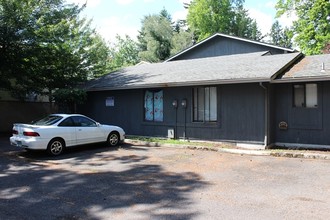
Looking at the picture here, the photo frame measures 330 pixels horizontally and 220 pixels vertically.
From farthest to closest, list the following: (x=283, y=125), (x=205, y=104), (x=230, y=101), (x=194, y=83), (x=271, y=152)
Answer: (x=205, y=104), (x=194, y=83), (x=230, y=101), (x=283, y=125), (x=271, y=152)

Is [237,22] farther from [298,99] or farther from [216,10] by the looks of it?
[298,99]

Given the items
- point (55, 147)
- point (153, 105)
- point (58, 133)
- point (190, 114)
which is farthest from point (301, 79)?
point (55, 147)

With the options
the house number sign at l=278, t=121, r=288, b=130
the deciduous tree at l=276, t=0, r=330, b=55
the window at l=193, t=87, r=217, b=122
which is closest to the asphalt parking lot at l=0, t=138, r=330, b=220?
the house number sign at l=278, t=121, r=288, b=130

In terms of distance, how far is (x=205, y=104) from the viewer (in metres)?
14.0

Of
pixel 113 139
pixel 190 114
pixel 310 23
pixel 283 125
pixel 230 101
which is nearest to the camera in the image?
pixel 283 125

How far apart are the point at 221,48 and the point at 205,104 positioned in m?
13.1

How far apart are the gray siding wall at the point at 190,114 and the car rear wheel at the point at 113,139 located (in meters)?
2.22

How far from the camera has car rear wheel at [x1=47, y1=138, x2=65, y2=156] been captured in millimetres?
11391

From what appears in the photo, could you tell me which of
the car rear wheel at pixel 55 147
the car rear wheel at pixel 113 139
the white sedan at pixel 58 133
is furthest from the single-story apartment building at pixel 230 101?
the car rear wheel at pixel 55 147

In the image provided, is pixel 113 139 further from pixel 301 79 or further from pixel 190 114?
pixel 301 79

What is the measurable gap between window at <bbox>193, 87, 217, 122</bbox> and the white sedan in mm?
3708

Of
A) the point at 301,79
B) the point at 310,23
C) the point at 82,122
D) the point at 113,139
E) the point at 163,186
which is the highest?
the point at 310,23

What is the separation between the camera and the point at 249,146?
12.4m

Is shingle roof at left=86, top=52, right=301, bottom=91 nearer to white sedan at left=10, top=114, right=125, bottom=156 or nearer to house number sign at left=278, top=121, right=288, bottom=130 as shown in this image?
house number sign at left=278, top=121, right=288, bottom=130
